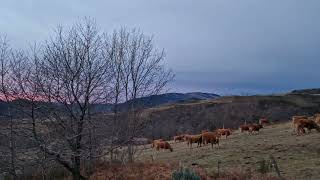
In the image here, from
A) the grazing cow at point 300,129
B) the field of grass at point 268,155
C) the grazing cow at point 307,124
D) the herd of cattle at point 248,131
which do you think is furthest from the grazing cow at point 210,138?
the grazing cow at point 307,124

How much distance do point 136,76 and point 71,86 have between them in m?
12.5

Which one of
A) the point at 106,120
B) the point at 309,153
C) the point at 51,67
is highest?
the point at 51,67

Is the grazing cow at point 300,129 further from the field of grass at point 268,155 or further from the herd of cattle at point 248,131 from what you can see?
the field of grass at point 268,155

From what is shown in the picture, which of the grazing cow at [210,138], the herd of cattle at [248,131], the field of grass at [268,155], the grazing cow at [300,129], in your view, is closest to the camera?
the field of grass at [268,155]

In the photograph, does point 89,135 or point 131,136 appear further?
point 131,136

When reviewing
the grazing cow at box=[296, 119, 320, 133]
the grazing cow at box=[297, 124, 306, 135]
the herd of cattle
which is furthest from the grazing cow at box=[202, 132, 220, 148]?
the grazing cow at box=[296, 119, 320, 133]

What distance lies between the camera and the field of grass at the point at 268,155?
68.9 feet

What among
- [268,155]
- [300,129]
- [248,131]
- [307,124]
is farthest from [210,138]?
[268,155]

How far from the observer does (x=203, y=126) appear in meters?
87.4

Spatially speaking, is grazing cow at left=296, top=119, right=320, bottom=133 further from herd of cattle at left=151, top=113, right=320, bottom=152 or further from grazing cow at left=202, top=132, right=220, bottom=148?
grazing cow at left=202, top=132, right=220, bottom=148

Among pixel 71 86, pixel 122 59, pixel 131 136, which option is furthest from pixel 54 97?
pixel 122 59

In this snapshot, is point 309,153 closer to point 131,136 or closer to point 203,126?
point 131,136

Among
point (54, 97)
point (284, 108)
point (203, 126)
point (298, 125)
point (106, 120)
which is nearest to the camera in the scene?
point (54, 97)

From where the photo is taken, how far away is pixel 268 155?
25.4 meters
